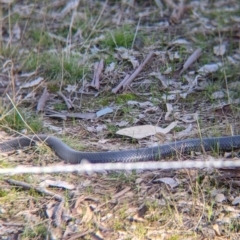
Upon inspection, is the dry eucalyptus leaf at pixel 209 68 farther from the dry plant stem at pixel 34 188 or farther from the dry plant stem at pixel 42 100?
the dry plant stem at pixel 34 188

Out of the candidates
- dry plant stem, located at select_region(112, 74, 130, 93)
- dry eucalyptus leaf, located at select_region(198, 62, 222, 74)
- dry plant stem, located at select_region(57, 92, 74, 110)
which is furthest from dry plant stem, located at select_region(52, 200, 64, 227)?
dry eucalyptus leaf, located at select_region(198, 62, 222, 74)

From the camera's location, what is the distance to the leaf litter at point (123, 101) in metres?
4.93

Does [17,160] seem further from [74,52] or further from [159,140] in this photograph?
[74,52]

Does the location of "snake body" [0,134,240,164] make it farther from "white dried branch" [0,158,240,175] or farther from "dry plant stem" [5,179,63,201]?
"dry plant stem" [5,179,63,201]

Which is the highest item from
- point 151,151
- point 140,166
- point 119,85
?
point 140,166

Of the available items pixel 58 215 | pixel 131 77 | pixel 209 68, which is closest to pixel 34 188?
pixel 58 215

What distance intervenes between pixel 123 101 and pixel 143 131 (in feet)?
2.56

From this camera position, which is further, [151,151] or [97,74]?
[97,74]

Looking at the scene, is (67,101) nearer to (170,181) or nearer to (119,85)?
(119,85)

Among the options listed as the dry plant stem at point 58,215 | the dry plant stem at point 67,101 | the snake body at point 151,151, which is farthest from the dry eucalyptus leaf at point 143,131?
the dry plant stem at point 58,215

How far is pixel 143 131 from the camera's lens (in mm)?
6309

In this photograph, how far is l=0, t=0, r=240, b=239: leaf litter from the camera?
194 inches

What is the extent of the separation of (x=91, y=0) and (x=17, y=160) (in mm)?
3595

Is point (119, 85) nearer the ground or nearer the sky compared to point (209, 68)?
nearer the sky
